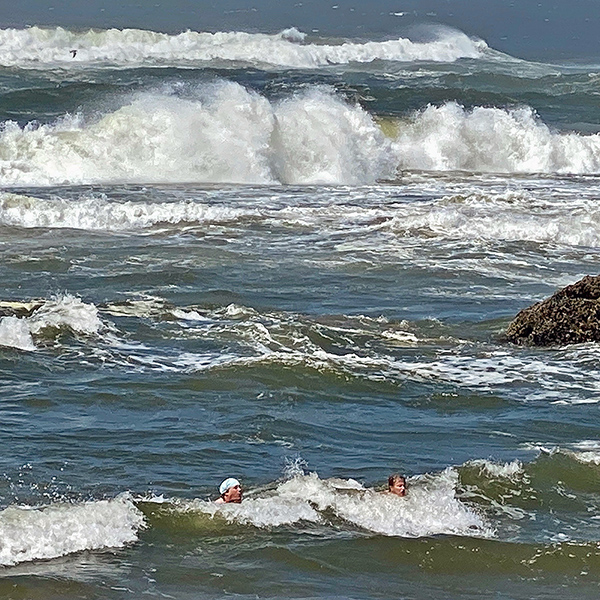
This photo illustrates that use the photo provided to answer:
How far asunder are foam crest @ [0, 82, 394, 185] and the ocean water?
0.06 m

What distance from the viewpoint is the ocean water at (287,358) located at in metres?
8.02

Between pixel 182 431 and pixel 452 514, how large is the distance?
232cm

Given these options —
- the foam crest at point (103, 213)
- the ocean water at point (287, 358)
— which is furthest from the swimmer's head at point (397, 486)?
the foam crest at point (103, 213)

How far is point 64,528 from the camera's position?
26.2ft

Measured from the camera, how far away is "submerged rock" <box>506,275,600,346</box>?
12781mm

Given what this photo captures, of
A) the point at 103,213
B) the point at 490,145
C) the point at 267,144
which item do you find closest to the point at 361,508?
the point at 103,213

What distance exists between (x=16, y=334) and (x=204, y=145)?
1395cm

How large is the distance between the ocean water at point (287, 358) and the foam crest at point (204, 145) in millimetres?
65

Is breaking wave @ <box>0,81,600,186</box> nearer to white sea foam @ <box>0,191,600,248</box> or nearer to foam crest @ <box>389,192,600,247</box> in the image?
white sea foam @ <box>0,191,600,248</box>

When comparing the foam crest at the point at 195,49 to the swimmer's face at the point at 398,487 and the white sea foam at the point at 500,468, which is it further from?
the swimmer's face at the point at 398,487

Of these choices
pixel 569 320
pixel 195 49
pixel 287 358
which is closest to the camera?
pixel 287 358

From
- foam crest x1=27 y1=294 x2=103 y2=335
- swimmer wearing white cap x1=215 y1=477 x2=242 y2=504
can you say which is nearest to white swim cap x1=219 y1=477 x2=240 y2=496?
swimmer wearing white cap x1=215 y1=477 x2=242 y2=504

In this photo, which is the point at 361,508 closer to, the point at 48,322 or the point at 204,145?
the point at 48,322

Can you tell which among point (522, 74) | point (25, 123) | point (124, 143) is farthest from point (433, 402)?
point (522, 74)
